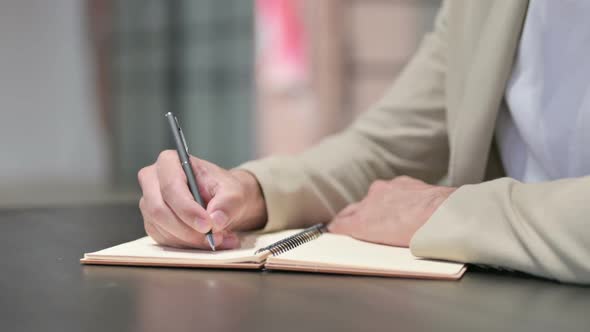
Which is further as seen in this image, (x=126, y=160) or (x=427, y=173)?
(x=126, y=160)

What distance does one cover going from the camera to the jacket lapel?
0.85 metres

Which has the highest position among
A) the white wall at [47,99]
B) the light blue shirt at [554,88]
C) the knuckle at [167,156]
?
the light blue shirt at [554,88]

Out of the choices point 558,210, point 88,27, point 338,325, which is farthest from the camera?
point 88,27

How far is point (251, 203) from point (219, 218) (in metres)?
0.14

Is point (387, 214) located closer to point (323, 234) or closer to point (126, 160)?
point (323, 234)

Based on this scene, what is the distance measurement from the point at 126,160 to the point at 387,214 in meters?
4.78

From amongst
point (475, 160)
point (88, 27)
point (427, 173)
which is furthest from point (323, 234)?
point (88, 27)

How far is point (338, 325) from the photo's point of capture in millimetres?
456

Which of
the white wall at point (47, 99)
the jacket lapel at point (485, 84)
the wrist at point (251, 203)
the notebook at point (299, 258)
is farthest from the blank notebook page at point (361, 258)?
the white wall at point (47, 99)

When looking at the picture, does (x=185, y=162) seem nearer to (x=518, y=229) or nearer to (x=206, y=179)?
A: (x=206, y=179)

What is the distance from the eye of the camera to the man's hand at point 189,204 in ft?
2.30

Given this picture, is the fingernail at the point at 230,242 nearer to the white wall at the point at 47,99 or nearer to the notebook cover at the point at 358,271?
the notebook cover at the point at 358,271

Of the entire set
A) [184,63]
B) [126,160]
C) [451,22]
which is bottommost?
[126,160]

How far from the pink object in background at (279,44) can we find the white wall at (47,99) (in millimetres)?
1223
